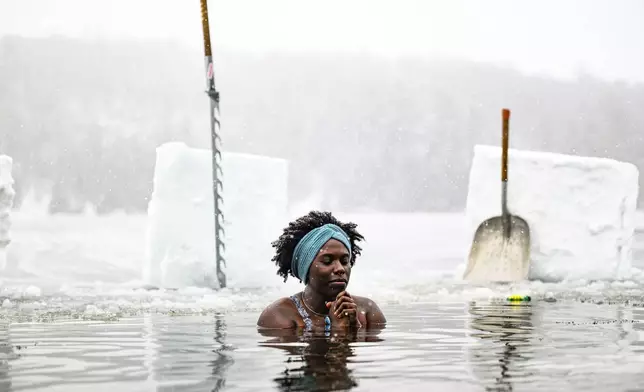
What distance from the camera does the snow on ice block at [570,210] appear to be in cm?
1373

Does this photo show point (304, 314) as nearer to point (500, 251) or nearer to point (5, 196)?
point (5, 196)

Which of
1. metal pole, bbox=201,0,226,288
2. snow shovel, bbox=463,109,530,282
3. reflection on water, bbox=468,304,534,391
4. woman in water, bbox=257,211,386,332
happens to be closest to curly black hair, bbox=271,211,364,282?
woman in water, bbox=257,211,386,332

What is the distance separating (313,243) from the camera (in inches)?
204

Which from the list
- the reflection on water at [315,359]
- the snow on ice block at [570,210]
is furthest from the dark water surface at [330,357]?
the snow on ice block at [570,210]

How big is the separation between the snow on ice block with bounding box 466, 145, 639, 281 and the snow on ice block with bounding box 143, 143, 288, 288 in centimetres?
276

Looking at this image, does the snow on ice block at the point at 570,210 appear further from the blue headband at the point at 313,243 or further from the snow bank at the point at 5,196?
the blue headband at the point at 313,243

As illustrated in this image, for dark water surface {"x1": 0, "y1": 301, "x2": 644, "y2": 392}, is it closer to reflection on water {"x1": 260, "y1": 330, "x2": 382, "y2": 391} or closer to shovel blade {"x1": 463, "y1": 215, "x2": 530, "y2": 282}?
reflection on water {"x1": 260, "y1": 330, "x2": 382, "y2": 391}

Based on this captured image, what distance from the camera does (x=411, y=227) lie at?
3666 centimetres

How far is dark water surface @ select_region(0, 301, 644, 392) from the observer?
359 cm

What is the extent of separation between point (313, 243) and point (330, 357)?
39.8 inches

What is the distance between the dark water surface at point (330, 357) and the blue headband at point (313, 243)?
358mm

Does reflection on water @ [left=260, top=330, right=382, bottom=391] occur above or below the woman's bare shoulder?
below

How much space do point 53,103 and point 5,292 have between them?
31756mm

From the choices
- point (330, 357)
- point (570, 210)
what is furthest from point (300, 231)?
point (570, 210)
